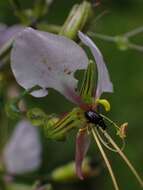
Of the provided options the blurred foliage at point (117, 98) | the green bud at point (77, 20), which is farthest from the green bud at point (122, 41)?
the blurred foliage at point (117, 98)

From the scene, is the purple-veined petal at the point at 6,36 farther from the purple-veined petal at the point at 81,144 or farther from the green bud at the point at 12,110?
the purple-veined petal at the point at 81,144

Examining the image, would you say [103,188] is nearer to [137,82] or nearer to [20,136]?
[137,82]

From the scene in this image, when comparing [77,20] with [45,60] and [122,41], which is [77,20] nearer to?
[45,60]


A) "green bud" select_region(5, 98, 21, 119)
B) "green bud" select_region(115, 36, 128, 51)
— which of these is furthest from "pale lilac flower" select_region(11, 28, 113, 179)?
"green bud" select_region(115, 36, 128, 51)

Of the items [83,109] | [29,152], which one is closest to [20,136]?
[29,152]

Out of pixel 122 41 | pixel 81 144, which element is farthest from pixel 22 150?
pixel 81 144

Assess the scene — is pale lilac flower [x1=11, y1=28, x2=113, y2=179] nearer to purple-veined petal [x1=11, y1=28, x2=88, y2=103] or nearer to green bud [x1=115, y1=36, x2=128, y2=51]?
purple-veined petal [x1=11, y1=28, x2=88, y2=103]
